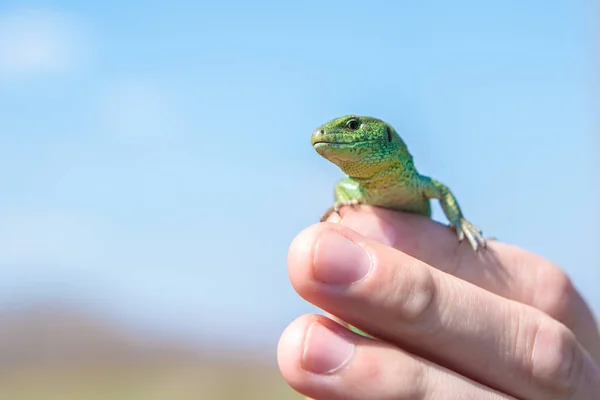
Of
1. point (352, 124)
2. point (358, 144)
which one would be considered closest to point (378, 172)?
point (358, 144)

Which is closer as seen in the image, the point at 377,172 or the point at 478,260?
the point at 478,260

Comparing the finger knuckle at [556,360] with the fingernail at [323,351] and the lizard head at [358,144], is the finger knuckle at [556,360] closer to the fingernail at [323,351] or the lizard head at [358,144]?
the fingernail at [323,351]

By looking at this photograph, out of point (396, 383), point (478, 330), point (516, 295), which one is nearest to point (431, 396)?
point (396, 383)

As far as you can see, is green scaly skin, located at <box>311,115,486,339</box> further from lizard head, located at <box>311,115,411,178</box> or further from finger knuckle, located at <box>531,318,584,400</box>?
finger knuckle, located at <box>531,318,584,400</box>

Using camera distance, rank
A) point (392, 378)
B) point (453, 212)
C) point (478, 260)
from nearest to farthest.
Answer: point (392, 378)
point (478, 260)
point (453, 212)

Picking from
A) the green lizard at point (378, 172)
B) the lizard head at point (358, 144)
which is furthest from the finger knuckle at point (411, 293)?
the lizard head at point (358, 144)

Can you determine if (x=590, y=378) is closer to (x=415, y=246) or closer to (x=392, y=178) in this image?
(x=415, y=246)

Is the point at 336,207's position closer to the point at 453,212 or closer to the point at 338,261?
the point at 453,212
